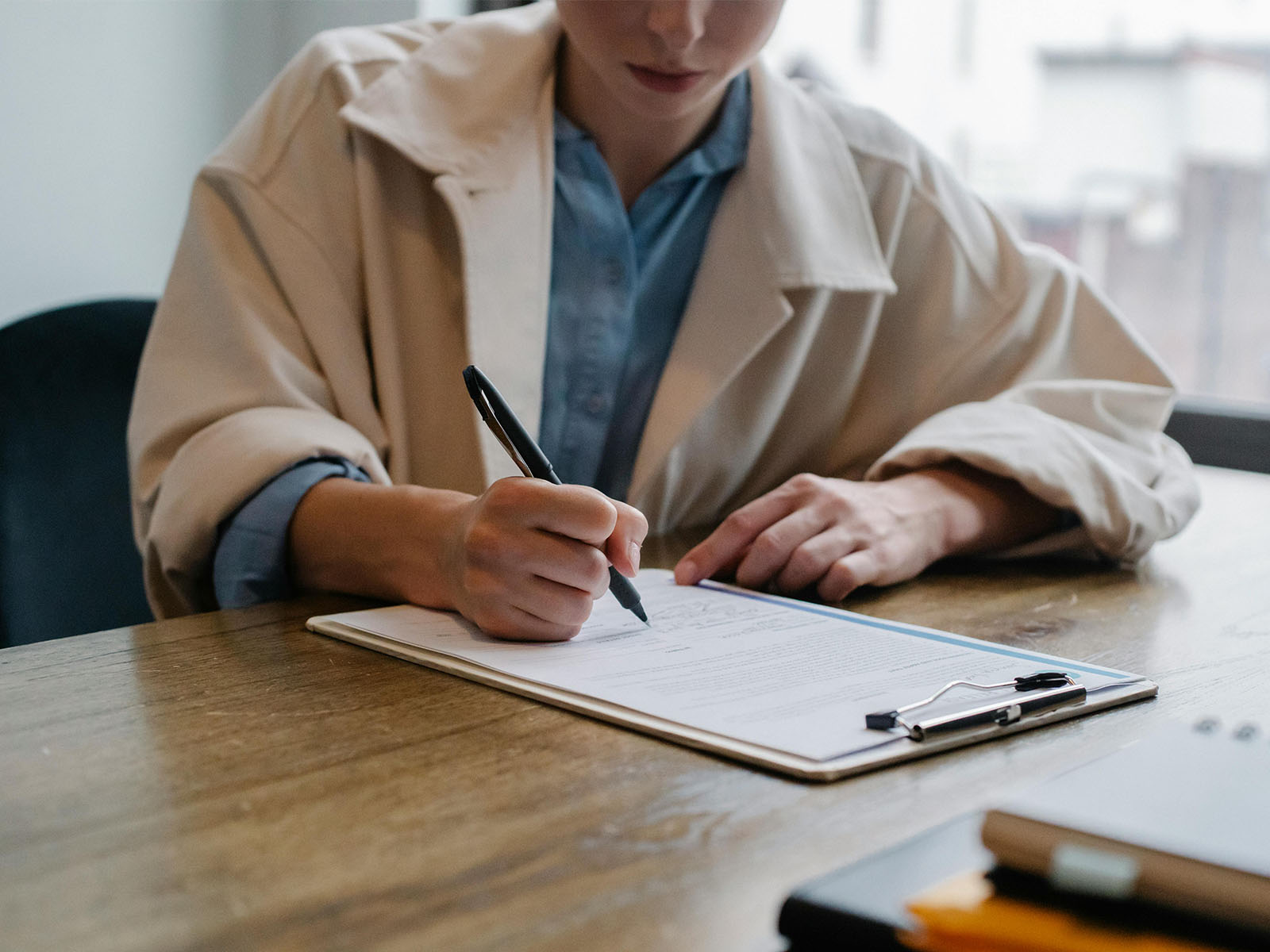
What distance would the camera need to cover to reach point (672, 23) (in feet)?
3.17

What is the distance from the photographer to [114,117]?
1727 millimetres

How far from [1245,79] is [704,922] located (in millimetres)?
1695

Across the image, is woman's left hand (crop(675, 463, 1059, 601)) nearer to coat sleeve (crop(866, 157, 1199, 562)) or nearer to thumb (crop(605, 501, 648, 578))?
coat sleeve (crop(866, 157, 1199, 562))

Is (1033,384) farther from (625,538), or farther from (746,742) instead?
(746,742)

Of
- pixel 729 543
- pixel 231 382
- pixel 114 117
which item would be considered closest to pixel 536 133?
pixel 231 382

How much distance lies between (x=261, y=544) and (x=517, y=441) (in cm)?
23

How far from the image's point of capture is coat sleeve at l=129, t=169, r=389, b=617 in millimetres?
906

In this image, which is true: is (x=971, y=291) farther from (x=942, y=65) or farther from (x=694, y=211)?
(x=942, y=65)

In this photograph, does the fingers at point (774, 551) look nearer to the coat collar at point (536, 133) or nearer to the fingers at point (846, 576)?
the fingers at point (846, 576)

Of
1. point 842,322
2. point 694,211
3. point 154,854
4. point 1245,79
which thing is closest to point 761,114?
point 694,211

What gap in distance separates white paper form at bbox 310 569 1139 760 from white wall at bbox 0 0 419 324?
1148 millimetres

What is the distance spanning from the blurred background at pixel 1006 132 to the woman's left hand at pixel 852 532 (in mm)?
713

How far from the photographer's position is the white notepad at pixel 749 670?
55cm

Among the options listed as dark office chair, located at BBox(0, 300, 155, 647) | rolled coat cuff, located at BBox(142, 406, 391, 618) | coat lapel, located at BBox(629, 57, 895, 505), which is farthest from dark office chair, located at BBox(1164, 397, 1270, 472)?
dark office chair, located at BBox(0, 300, 155, 647)
